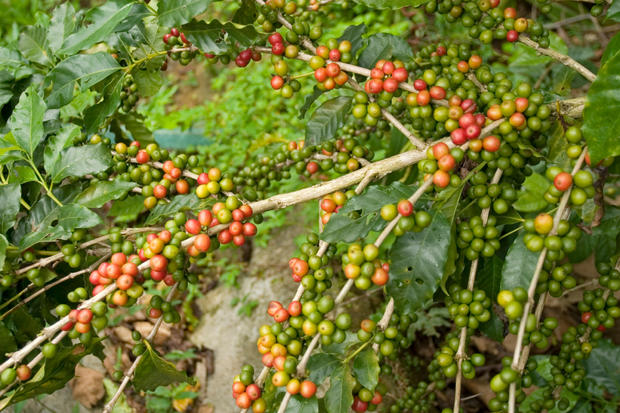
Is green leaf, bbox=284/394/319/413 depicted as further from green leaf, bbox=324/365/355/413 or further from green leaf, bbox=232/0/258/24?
green leaf, bbox=232/0/258/24

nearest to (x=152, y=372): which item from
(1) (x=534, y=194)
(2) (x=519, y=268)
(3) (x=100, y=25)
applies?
(3) (x=100, y=25)

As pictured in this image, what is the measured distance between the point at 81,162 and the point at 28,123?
195 millimetres

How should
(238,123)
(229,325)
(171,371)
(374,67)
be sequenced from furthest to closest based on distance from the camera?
(238,123) → (229,325) → (374,67) → (171,371)

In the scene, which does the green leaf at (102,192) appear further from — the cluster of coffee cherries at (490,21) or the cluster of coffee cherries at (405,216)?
the cluster of coffee cherries at (490,21)

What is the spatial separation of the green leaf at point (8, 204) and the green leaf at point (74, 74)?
29cm

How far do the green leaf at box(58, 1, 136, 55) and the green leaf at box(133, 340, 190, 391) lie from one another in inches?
37.0

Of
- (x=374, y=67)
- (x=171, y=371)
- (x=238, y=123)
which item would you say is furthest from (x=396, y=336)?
(x=238, y=123)

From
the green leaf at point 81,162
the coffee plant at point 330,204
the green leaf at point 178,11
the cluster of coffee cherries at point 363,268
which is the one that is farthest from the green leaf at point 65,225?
the cluster of coffee cherries at point 363,268

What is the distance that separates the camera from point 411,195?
1442mm

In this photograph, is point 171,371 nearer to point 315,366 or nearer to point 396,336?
point 315,366

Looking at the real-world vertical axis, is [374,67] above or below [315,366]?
above

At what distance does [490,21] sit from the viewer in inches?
65.8

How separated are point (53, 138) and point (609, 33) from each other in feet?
15.8

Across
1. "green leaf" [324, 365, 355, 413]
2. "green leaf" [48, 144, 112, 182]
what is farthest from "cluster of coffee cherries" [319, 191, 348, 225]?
"green leaf" [48, 144, 112, 182]
